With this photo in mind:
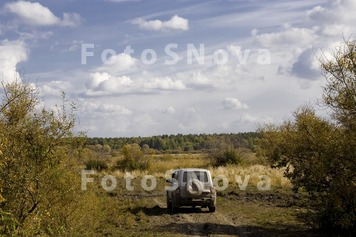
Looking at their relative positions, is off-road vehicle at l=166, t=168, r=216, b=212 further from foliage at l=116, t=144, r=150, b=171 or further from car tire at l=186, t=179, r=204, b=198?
foliage at l=116, t=144, r=150, b=171

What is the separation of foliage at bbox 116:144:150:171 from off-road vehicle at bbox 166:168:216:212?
32044mm

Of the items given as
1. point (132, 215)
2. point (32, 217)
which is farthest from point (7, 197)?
point (132, 215)

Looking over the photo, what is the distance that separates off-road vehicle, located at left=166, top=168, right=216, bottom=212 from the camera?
22.6 meters

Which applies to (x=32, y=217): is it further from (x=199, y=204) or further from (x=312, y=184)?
(x=199, y=204)

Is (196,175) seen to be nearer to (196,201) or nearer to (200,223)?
(196,201)

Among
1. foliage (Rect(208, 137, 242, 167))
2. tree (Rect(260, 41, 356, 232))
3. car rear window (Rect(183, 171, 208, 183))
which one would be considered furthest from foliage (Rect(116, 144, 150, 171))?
tree (Rect(260, 41, 356, 232))

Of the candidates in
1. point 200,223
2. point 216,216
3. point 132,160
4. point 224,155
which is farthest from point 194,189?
point 224,155

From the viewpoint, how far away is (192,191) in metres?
22.6

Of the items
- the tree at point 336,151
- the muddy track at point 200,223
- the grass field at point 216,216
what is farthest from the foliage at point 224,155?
the tree at point 336,151

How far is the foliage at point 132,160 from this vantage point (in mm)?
55094

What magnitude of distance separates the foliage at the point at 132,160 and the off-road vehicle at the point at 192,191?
3204 centimetres

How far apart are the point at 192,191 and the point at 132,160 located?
3341cm

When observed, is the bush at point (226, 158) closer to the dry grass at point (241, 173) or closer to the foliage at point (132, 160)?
the dry grass at point (241, 173)

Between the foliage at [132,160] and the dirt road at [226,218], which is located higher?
the foliage at [132,160]
